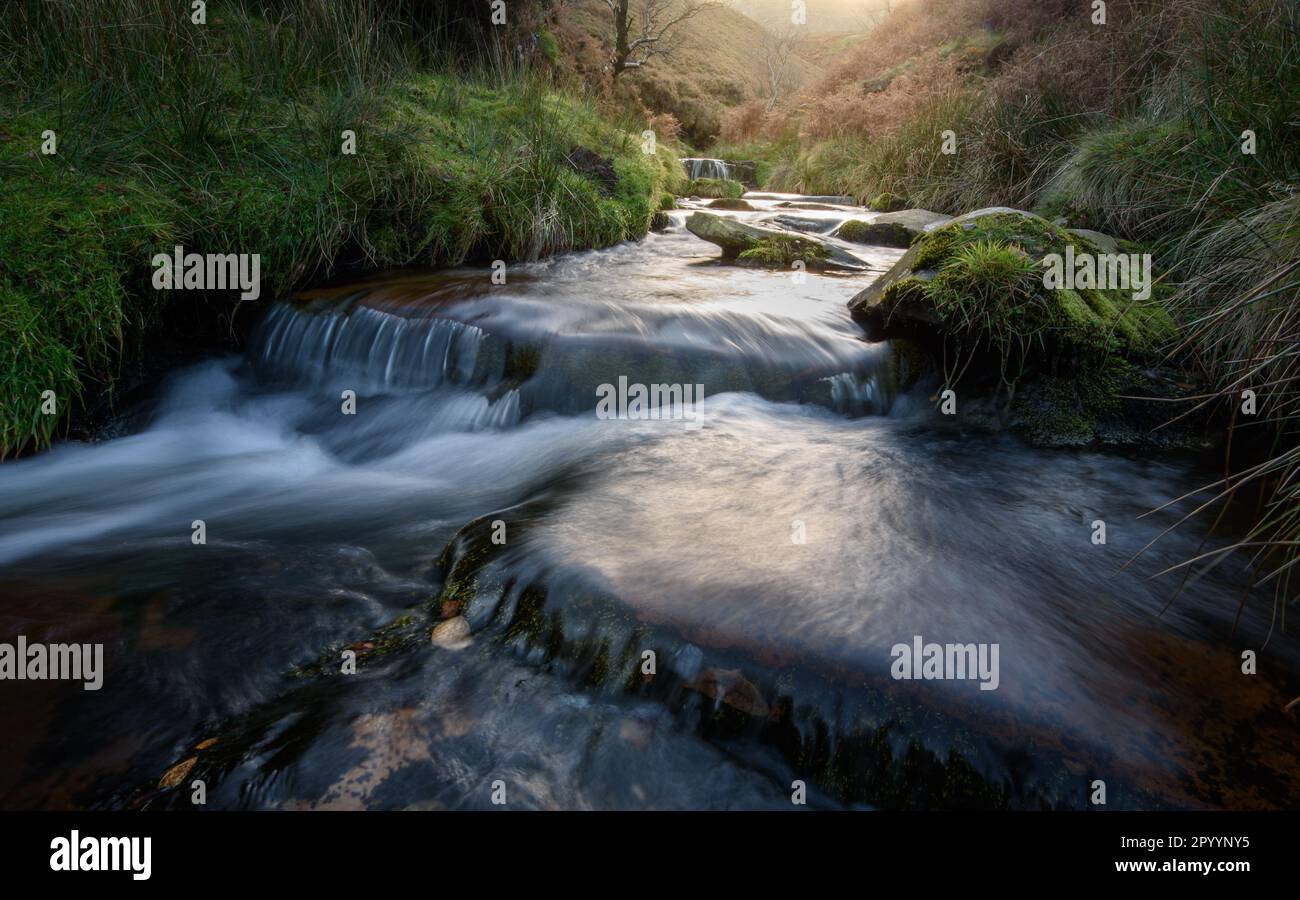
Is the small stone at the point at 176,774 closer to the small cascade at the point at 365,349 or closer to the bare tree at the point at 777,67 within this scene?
the small cascade at the point at 365,349

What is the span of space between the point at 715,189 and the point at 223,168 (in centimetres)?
1176

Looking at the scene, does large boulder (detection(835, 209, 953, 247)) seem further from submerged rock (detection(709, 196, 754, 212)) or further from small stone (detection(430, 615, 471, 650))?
small stone (detection(430, 615, 471, 650))

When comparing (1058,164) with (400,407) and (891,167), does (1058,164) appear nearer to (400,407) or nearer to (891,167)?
(891,167)

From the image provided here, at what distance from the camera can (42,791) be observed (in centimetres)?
164

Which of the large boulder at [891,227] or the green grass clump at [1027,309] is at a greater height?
the large boulder at [891,227]

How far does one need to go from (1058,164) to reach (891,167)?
496 centimetres

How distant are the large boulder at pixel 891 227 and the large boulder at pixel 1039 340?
523 cm

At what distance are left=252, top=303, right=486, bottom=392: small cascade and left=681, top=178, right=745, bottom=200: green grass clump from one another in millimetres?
11444

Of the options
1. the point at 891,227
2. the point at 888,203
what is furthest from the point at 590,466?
the point at 888,203

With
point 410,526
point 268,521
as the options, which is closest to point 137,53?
point 268,521

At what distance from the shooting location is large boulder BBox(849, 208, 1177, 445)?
4.01m

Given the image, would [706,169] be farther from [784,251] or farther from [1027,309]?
[1027,309]

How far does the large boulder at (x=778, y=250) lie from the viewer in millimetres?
7836

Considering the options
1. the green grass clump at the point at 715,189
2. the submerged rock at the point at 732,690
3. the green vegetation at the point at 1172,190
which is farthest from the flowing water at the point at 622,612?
the green grass clump at the point at 715,189
